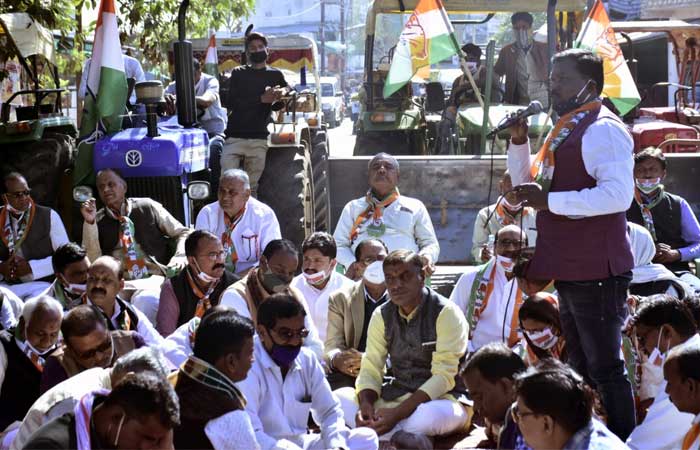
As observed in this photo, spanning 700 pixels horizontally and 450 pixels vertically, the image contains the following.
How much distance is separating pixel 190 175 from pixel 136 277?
1.49 metres

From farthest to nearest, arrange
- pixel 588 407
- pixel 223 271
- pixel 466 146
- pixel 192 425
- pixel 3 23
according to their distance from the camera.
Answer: pixel 466 146 → pixel 3 23 → pixel 223 271 → pixel 192 425 → pixel 588 407

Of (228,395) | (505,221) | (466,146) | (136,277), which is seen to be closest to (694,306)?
(505,221)

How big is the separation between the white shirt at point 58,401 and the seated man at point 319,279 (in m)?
2.46

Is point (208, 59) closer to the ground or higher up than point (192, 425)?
higher up

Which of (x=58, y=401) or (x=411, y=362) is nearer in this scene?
(x=58, y=401)

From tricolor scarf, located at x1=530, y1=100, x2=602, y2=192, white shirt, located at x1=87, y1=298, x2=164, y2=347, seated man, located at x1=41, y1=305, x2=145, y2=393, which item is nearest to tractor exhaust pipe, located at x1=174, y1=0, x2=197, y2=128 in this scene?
white shirt, located at x1=87, y1=298, x2=164, y2=347

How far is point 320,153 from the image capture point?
9.80m

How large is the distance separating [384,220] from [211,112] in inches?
A: 115

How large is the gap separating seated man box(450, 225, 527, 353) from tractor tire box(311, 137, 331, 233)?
3.04m

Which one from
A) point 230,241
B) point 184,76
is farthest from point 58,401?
point 184,76

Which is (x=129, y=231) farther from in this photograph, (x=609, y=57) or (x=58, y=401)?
(x=609, y=57)

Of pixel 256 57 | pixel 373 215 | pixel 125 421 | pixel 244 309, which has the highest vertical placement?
pixel 256 57

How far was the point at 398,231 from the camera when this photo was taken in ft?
24.5

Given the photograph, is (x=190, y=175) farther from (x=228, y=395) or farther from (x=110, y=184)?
(x=228, y=395)
